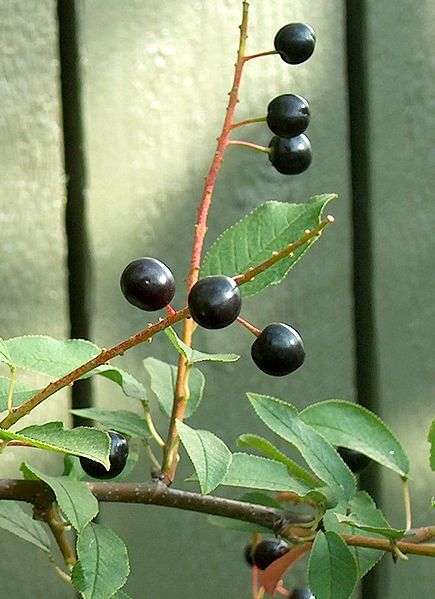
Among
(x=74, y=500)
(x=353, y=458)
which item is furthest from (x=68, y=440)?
(x=353, y=458)

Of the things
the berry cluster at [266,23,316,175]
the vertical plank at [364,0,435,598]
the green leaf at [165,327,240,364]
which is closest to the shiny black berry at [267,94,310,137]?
the berry cluster at [266,23,316,175]

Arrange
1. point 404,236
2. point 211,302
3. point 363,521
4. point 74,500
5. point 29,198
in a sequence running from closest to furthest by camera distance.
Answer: point 211,302 < point 74,500 < point 363,521 < point 29,198 < point 404,236

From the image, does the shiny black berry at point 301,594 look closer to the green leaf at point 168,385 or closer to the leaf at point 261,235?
the green leaf at point 168,385

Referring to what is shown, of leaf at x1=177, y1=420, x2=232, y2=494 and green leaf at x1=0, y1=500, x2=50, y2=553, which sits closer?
leaf at x1=177, y1=420, x2=232, y2=494

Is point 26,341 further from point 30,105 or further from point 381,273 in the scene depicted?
point 381,273

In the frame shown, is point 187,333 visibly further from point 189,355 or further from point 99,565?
point 99,565

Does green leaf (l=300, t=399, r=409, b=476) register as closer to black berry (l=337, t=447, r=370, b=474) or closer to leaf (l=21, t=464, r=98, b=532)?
black berry (l=337, t=447, r=370, b=474)
